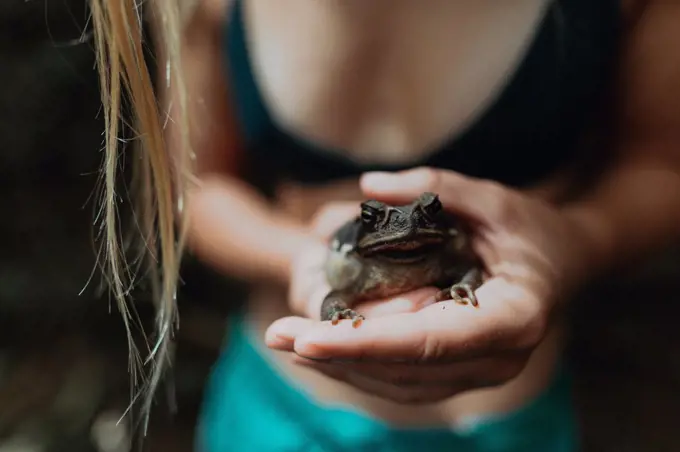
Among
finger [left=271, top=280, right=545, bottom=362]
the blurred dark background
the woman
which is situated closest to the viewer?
finger [left=271, top=280, right=545, bottom=362]

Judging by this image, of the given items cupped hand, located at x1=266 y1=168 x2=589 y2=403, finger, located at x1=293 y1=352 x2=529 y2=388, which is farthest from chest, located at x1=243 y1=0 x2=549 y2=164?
finger, located at x1=293 y1=352 x2=529 y2=388

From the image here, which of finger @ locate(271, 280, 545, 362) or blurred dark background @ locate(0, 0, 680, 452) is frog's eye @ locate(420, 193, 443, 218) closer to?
finger @ locate(271, 280, 545, 362)

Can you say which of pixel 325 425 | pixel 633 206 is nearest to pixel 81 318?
pixel 325 425

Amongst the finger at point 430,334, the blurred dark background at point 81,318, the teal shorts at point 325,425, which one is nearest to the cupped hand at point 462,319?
the finger at point 430,334

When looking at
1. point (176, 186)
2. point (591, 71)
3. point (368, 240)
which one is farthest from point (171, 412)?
point (591, 71)

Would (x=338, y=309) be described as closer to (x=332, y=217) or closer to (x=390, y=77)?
(x=332, y=217)

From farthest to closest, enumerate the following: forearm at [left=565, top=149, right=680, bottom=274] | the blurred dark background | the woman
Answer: the blurred dark background
forearm at [left=565, top=149, right=680, bottom=274]
the woman
